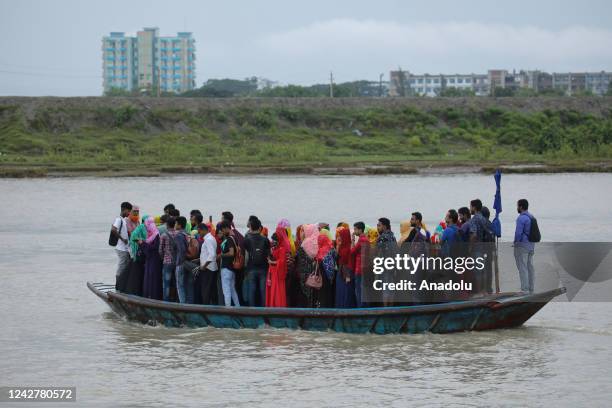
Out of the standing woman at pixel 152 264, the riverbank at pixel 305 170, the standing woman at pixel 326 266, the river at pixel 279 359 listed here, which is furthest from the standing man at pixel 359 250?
the riverbank at pixel 305 170

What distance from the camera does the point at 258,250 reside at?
1580 centimetres

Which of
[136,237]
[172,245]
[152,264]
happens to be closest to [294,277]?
[172,245]

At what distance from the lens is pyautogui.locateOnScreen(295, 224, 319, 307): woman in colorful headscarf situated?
51.0 ft

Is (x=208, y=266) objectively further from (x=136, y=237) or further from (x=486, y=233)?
(x=486, y=233)

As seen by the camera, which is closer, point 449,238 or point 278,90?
point 449,238

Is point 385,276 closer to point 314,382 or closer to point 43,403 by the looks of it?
point 314,382

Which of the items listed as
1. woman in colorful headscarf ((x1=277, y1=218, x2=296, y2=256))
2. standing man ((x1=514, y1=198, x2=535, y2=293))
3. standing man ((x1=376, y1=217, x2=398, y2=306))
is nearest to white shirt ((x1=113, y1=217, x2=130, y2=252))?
woman in colorful headscarf ((x1=277, y1=218, x2=296, y2=256))

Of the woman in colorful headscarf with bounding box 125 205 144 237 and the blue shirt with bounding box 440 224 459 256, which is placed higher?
the woman in colorful headscarf with bounding box 125 205 144 237

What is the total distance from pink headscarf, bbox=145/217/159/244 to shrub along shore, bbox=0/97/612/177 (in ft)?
117

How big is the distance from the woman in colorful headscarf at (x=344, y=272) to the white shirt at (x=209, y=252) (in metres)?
1.72

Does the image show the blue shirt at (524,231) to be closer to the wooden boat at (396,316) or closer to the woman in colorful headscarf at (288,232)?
the wooden boat at (396,316)

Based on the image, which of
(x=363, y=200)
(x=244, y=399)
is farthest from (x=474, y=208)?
(x=363, y=200)

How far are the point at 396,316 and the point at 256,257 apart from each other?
2.02 m

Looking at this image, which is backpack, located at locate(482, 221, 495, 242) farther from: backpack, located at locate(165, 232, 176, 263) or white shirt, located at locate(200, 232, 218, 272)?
backpack, located at locate(165, 232, 176, 263)
